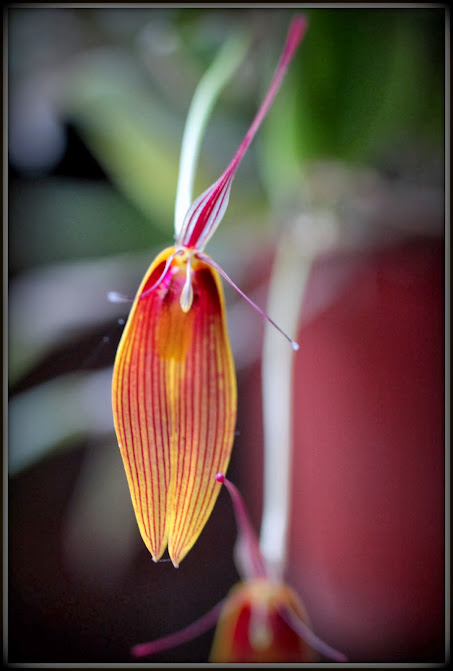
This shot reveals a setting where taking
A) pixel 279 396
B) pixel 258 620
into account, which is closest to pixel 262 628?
pixel 258 620

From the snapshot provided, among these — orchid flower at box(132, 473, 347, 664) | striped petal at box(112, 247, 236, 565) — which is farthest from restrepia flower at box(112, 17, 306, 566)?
orchid flower at box(132, 473, 347, 664)

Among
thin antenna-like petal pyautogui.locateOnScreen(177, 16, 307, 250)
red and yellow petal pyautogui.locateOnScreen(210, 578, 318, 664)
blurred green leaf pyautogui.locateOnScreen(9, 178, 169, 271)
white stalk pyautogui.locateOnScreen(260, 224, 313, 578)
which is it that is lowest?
red and yellow petal pyautogui.locateOnScreen(210, 578, 318, 664)

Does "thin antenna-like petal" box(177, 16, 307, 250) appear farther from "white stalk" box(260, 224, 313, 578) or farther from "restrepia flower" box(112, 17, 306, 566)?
"white stalk" box(260, 224, 313, 578)

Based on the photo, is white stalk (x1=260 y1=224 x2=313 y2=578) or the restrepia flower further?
white stalk (x1=260 y1=224 x2=313 y2=578)

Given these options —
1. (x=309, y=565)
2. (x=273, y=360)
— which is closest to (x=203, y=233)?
(x=273, y=360)

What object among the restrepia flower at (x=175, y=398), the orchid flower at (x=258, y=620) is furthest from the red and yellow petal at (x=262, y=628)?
the restrepia flower at (x=175, y=398)

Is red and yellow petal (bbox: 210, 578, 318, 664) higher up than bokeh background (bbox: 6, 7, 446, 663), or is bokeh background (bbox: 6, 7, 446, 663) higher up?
bokeh background (bbox: 6, 7, 446, 663)

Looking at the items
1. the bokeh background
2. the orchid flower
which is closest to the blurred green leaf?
the bokeh background

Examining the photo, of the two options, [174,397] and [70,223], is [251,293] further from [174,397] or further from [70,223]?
[174,397]

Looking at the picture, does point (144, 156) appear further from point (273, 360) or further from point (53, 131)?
point (273, 360)
